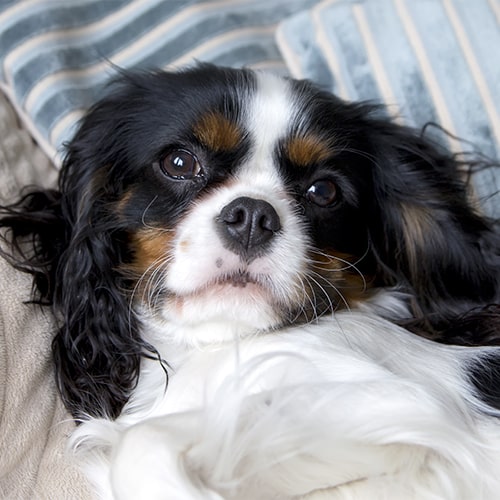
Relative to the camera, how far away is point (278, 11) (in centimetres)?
201

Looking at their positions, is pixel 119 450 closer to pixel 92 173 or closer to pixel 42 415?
pixel 42 415

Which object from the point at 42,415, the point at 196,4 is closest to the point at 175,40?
the point at 196,4

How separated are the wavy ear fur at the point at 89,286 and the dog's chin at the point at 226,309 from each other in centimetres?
12

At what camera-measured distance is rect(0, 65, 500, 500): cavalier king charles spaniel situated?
1.19 m

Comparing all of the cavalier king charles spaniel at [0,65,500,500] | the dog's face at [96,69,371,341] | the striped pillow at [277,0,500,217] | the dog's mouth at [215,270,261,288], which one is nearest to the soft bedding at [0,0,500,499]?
the striped pillow at [277,0,500,217]

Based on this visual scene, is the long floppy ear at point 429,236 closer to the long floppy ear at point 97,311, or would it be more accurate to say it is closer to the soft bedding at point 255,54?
the soft bedding at point 255,54

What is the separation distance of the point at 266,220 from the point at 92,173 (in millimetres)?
390

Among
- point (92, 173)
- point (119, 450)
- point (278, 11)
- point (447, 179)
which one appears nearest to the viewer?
point (119, 450)

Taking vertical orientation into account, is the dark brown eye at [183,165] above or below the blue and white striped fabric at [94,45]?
below

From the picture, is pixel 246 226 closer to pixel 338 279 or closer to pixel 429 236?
pixel 338 279

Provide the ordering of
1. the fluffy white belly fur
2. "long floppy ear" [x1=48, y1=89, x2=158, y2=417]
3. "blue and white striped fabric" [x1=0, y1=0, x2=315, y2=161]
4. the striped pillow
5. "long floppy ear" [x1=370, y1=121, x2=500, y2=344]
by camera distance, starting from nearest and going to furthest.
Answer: the fluffy white belly fur
"long floppy ear" [x1=48, y1=89, x2=158, y2=417]
"long floppy ear" [x1=370, y1=121, x2=500, y2=344]
the striped pillow
"blue and white striped fabric" [x1=0, y1=0, x2=315, y2=161]

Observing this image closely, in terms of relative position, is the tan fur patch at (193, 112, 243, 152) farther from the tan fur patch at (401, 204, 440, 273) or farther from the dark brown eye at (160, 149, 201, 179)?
the tan fur patch at (401, 204, 440, 273)

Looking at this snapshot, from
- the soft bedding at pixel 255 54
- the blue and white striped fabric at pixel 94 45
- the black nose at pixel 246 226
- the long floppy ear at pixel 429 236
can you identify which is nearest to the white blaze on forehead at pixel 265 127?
the black nose at pixel 246 226

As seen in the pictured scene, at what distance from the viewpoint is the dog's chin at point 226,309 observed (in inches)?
49.3
